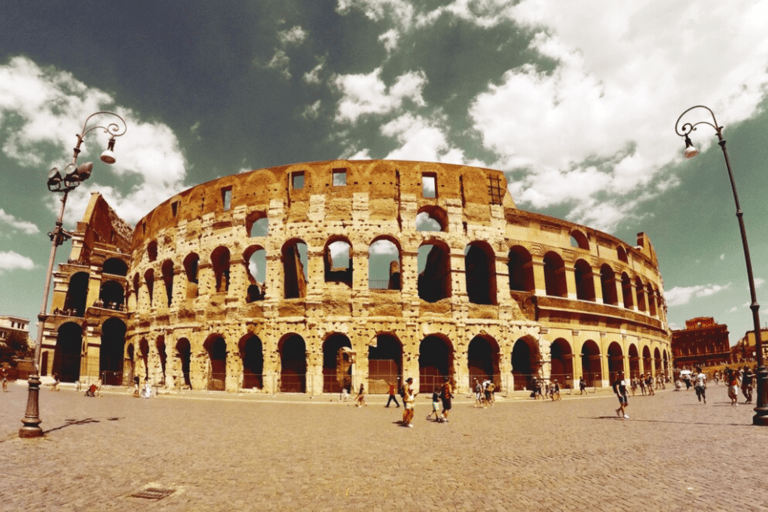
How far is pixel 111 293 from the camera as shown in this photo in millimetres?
38969

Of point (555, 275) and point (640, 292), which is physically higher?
point (555, 275)

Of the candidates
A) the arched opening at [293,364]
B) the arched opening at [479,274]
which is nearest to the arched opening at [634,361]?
the arched opening at [479,274]

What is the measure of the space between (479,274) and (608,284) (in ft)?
34.5

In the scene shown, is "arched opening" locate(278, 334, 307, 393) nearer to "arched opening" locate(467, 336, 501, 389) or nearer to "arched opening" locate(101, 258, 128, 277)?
"arched opening" locate(467, 336, 501, 389)

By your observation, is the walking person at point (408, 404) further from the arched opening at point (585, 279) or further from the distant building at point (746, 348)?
the distant building at point (746, 348)

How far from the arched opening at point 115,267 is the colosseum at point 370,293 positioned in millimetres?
10766

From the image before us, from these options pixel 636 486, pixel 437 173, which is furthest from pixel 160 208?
pixel 636 486

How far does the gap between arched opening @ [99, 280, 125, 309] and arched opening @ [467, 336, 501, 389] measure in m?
30.7

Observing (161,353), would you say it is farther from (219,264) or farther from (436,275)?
(436,275)

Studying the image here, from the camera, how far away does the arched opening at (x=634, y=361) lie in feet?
99.8

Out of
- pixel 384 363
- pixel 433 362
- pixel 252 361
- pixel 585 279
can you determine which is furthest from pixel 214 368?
pixel 585 279

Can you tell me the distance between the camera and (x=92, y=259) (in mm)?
35750

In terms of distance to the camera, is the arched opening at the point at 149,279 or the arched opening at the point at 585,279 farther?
the arched opening at the point at 149,279

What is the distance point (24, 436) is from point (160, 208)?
83.6 feet
